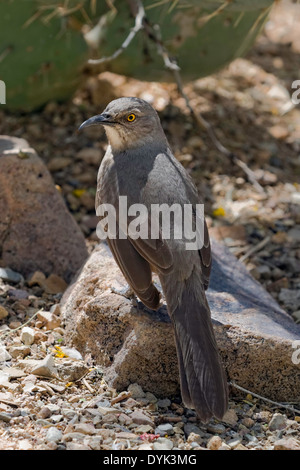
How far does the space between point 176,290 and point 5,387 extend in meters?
1.16

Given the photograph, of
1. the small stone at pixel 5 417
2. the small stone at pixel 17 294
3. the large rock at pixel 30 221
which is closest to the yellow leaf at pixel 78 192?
the large rock at pixel 30 221

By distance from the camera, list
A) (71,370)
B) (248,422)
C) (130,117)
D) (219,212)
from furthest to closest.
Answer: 1. (219,212)
2. (130,117)
3. (71,370)
4. (248,422)

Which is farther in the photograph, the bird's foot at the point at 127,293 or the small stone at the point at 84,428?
the bird's foot at the point at 127,293

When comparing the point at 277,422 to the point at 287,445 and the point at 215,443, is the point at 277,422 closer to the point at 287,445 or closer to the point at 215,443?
the point at 287,445

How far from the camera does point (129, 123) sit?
4.86 metres

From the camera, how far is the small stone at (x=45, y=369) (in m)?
4.27

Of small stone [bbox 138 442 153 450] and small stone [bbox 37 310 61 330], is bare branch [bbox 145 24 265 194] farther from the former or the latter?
small stone [bbox 138 442 153 450]

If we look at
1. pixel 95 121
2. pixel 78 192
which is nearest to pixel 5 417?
pixel 95 121

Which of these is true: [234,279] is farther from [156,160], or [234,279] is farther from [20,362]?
[20,362]

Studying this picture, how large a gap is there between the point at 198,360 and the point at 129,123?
1.74 m

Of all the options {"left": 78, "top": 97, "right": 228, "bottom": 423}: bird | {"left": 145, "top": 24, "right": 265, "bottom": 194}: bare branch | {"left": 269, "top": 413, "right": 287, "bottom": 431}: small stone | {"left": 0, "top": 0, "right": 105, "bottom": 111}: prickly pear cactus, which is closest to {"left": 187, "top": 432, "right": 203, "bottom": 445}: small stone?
{"left": 78, "top": 97, "right": 228, "bottom": 423}: bird

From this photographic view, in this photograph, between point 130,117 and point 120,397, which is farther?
point 130,117

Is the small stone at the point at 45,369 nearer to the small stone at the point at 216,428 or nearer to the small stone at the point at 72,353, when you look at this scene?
the small stone at the point at 72,353

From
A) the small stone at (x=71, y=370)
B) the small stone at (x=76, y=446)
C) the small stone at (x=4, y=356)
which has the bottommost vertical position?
the small stone at (x=76, y=446)
